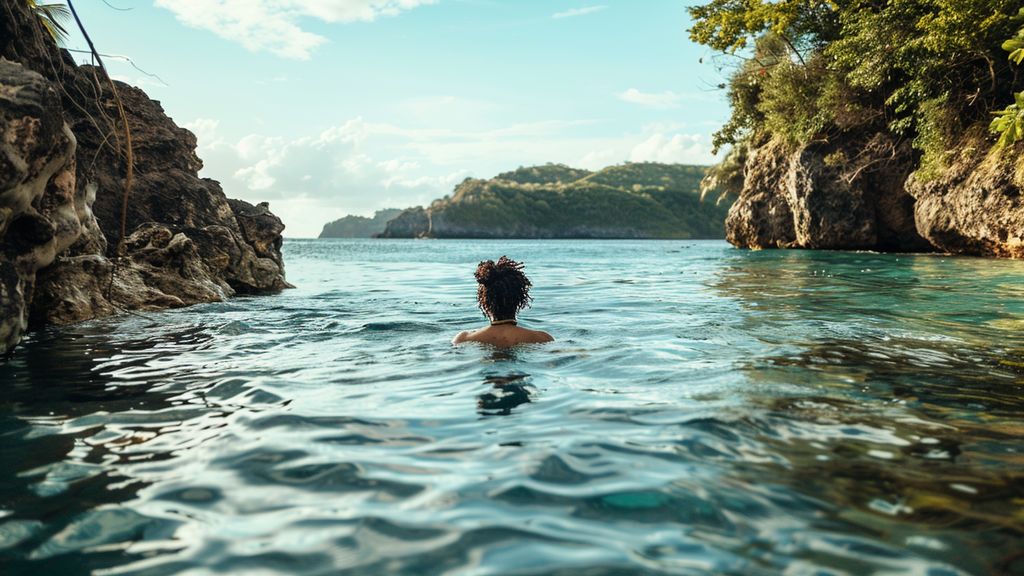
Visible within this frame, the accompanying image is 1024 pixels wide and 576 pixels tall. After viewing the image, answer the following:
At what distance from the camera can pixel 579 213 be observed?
138 meters

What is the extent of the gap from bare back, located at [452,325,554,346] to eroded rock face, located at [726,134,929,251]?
79.9 ft

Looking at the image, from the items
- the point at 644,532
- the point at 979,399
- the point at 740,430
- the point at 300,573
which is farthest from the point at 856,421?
the point at 300,573

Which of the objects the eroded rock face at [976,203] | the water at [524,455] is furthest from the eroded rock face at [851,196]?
the water at [524,455]

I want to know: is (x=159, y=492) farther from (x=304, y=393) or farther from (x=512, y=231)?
(x=512, y=231)

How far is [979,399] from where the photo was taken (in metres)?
4.39

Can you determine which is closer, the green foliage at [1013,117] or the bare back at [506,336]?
the green foliage at [1013,117]

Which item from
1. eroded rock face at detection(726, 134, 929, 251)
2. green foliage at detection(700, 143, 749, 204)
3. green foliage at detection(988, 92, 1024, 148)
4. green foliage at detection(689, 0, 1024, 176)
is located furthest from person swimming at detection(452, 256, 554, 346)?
green foliage at detection(700, 143, 749, 204)

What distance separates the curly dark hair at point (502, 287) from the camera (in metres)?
6.62

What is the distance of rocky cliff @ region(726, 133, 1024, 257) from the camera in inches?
761

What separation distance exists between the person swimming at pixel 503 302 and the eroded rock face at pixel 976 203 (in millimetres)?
18278

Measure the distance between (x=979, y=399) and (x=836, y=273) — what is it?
12.3m

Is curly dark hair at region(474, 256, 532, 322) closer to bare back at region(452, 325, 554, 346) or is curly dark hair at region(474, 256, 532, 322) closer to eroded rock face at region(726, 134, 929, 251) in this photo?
bare back at region(452, 325, 554, 346)

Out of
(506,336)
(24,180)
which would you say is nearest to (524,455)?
(506,336)

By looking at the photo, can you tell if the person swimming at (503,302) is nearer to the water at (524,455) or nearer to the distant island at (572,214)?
the water at (524,455)
